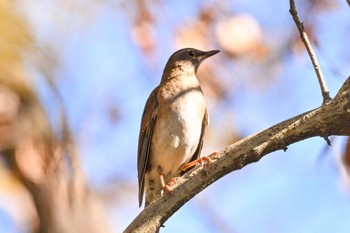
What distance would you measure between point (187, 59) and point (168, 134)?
1311mm

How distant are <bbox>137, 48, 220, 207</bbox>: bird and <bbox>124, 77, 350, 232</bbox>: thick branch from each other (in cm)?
206

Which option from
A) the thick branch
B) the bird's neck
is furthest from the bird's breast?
the thick branch

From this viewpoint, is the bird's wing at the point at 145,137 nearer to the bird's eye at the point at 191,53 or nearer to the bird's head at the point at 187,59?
the bird's head at the point at 187,59

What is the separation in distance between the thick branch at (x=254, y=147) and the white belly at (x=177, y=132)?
2.18 meters

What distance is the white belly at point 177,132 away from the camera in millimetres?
6086

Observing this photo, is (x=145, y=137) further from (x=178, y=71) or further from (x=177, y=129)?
(x=178, y=71)

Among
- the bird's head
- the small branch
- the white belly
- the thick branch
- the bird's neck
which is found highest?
the bird's head

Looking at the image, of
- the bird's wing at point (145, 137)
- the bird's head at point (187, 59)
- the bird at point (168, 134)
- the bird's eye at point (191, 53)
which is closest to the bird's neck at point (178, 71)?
the bird's head at point (187, 59)

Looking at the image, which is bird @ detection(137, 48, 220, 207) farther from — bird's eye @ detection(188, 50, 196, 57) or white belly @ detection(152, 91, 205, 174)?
bird's eye @ detection(188, 50, 196, 57)

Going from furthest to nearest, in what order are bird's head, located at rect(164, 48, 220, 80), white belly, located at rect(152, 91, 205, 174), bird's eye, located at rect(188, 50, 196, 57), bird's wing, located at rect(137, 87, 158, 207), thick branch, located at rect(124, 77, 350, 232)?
bird's eye, located at rect(188, 50, 196, 57) → bird's head, located at rect(164, 48, 220, 80) → bird's wing, located at rect(137, 87, 158, 207) → white belly, located at rect(152, 91, 205, 174) → thick branch, located at rect(124, 77, 350, 232)

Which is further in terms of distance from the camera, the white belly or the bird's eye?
the bird's eye

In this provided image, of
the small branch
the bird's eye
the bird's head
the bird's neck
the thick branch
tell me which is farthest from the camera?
the bird's eye

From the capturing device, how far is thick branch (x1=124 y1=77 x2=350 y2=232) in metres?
3.46

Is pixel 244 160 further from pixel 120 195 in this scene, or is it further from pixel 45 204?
pixel 120 195
